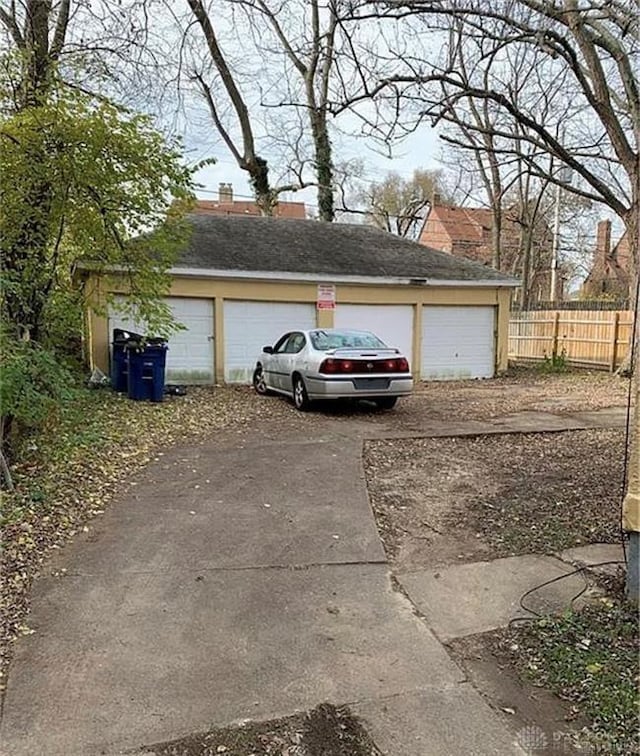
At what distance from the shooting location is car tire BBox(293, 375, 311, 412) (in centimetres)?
1021

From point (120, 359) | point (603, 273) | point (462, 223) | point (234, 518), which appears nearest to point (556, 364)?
point (120, 359)

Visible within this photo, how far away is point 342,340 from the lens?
1042 centimetres

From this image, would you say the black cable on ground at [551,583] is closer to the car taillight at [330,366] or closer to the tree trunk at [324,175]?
the car taillight at [330,366]

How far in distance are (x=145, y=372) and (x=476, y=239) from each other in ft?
121

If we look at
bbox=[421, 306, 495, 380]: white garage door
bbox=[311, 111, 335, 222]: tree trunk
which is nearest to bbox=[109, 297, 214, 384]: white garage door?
bbox=[421, 306, 495, 380]: white garage door

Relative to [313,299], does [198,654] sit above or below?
below

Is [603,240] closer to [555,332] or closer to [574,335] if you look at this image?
[555,332]

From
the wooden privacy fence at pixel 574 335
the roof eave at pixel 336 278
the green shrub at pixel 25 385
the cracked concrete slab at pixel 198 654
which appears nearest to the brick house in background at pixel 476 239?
the wooden privacy fence at pixel 574 335

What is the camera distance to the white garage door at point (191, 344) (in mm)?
14156

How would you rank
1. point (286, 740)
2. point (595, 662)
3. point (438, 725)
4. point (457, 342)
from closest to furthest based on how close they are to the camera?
1. point (286, 740)
2. point (438, 725)
3. point (595, 662)
4. point (457, 342)

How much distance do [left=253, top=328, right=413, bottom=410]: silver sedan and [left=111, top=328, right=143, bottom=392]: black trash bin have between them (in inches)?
122

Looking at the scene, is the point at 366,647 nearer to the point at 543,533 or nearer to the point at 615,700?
the point at 615,700

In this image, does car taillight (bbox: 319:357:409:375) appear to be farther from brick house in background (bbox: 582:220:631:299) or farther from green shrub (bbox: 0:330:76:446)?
brick house in background (bbox: 582:220:631:299)

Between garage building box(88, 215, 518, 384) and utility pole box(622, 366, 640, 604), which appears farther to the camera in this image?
garage building box(88, 215, 518, 384)
